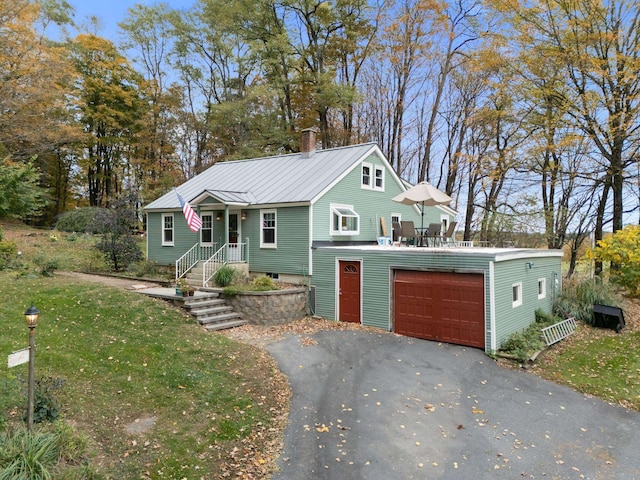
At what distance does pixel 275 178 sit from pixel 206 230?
153 inches

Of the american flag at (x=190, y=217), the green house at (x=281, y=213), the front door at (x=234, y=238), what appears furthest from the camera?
the front door at (x=234, y=238)

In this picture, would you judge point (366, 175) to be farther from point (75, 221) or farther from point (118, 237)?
point (75, 221)

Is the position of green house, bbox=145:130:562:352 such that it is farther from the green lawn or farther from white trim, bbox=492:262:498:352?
the green lawn

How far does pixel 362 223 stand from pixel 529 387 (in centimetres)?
992

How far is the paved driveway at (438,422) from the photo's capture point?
578 centimetres

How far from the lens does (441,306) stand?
11.7 meters

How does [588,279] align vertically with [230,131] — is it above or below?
below

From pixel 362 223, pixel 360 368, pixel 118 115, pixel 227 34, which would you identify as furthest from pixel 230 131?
pixel 360 368

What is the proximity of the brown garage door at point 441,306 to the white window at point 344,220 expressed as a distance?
3.91m

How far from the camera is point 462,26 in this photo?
25.0m

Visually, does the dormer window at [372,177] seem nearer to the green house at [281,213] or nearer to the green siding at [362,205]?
the green house at [281,213]

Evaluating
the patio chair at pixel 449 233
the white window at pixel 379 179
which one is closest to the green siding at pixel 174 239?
the white window at pixel 379 179

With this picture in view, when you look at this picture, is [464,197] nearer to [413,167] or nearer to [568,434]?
[413,167]

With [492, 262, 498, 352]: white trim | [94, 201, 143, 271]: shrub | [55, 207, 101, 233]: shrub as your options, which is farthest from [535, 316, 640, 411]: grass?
[55, 207, 101, 233]: shrub
